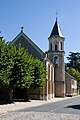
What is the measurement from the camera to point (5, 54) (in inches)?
1385

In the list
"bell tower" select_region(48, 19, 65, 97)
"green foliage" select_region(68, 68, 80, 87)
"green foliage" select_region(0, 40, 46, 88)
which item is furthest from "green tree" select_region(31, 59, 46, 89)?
"green foliage" select_region(68, 68, 80, 87)

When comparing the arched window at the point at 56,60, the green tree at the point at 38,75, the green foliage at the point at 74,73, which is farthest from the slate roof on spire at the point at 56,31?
the green foliage at the point at 74,73

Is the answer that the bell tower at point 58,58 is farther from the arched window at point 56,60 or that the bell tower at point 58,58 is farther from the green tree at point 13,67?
the green tree at point 13,67

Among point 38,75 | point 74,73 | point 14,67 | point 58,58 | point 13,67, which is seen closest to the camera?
point 13,67

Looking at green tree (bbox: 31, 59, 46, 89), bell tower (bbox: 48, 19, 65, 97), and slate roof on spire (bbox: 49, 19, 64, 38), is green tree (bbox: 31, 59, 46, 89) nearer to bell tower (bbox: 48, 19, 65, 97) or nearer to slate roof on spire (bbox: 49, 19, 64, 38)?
bell tower (bbox: 48, 19, 65, 97)

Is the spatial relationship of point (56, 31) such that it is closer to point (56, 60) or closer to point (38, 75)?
point (56, 60)

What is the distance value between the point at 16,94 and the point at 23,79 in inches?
601

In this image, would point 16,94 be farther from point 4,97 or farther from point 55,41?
point 55,41

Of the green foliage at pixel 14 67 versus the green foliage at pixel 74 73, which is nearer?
the green foliage at pixel 14 67

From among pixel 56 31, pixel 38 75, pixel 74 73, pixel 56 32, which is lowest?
pixel 38 75

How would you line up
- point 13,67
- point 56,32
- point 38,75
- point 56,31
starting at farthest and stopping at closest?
Answer: point 56,31 → point 56,32 → point 38,75 → point 13,67

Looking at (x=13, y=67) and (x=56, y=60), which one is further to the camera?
(x=56, y=60)

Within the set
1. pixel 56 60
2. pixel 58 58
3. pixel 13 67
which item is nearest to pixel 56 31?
pixel 58 58

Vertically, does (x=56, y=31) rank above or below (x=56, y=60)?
above
